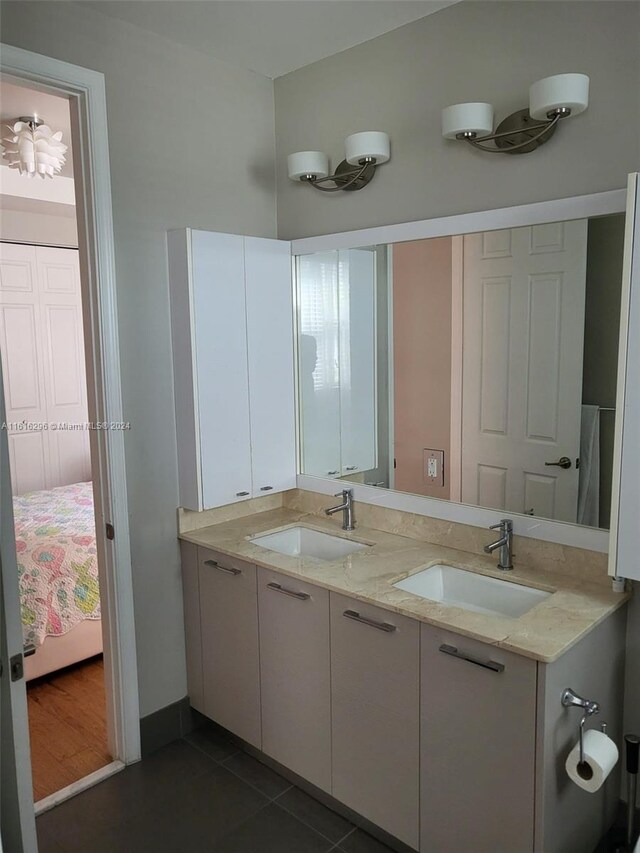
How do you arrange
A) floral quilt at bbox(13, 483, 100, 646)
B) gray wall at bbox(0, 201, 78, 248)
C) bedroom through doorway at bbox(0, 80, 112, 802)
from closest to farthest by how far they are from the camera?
1. bedroom through doorway at bbox(0, 80, 112, 802)
2. floral quilt at bbox(13, 483, 100, 646)
3. gray wall at bbox(0, 201, 78, 248)

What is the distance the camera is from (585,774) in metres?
1.65

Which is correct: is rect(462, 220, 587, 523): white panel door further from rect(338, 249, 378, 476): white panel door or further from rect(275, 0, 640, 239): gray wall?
rect(338, 249, 378, 476): white panel door

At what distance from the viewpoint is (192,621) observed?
2.66 metres

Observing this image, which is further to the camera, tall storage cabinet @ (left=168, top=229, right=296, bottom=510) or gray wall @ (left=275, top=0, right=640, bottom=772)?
tall storage cabinet @ (left=168, top=229, right=296, bottom=510)

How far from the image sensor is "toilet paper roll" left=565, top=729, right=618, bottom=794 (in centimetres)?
162

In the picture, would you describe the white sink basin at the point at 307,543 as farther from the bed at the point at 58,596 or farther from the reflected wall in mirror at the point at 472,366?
the bed at the point at 58,596

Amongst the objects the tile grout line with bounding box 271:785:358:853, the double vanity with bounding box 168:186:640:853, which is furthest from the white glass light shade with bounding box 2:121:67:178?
the tile grout line with bounding box 271:785:358:853

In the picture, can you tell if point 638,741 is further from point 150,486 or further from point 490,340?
point 150,486

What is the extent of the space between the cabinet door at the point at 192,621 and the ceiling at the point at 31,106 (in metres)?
1.93

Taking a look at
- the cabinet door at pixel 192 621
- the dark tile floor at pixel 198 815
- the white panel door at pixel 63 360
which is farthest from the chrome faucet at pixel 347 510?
the white panel door at pixel 63 360

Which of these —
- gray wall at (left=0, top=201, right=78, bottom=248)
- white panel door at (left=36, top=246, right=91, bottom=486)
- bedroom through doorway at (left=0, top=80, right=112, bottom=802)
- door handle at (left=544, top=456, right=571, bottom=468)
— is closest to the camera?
door handle at (left=544, top=456, right=571, bottom=468)

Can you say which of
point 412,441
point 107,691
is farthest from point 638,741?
point 107,691

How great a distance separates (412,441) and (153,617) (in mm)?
1246

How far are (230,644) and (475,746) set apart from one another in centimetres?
107
